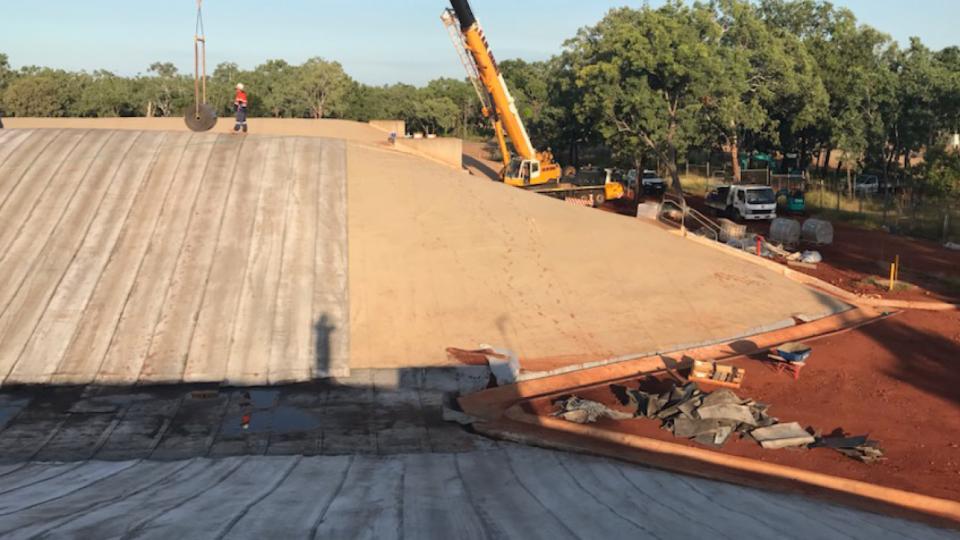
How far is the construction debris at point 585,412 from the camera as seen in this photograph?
46.9 ft

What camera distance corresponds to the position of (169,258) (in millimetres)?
19828

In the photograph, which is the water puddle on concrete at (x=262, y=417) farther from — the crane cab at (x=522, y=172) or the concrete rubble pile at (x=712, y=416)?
the crane cab at (x=522, y=172)

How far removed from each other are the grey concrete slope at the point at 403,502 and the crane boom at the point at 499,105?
26.9 meters

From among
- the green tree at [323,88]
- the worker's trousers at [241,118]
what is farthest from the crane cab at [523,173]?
the green tree at [323,88]

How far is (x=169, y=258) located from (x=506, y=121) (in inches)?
943

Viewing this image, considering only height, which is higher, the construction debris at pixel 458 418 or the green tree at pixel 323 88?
the green tree at pixel 323 88

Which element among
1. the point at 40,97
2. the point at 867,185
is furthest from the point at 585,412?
the point at 40,97

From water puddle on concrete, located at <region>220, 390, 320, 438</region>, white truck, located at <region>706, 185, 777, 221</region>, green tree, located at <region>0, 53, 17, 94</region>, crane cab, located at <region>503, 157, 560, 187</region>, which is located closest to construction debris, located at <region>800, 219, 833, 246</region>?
white truck, located at <region>706, 185, 777, 221</region>

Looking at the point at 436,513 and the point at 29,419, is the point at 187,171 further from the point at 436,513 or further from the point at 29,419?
the point at 436,513

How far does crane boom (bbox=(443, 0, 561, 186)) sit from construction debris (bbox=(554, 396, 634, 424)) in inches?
947

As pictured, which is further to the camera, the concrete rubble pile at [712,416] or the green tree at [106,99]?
the green tree at [106,99]

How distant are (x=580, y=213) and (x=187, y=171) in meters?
12.3

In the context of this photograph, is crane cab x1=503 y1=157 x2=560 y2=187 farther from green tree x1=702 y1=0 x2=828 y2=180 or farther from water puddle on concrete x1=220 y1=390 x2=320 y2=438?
water puddle on concrete x1=220 y1=390 x2=320 y2=438

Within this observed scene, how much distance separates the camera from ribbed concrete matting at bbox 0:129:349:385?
16750 millimetres
